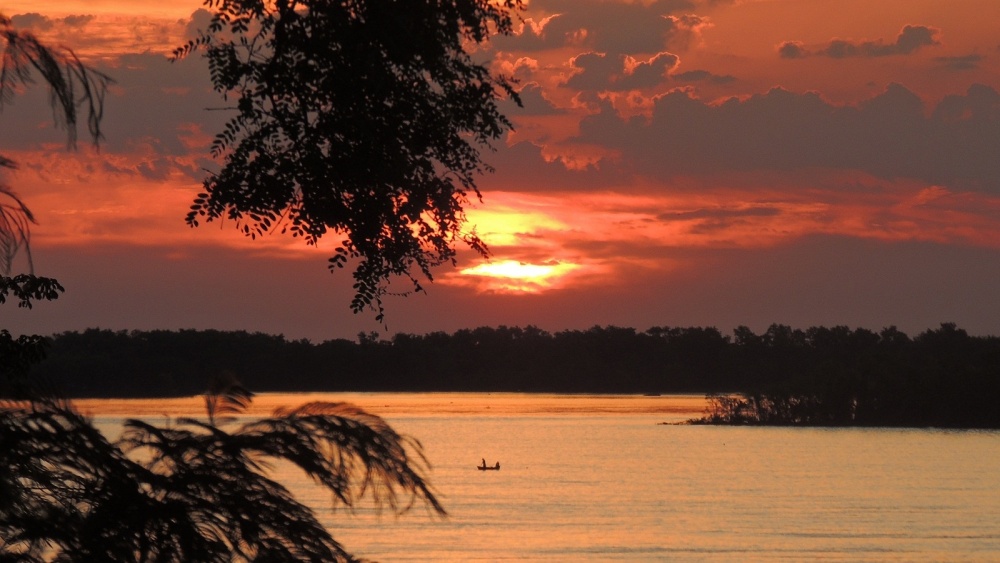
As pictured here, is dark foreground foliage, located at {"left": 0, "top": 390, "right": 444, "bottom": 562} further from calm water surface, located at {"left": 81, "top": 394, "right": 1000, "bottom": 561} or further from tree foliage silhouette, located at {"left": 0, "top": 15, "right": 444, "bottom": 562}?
calm water surface, located at {"left": 81, "top": 394, "right": 1000, "bottom": 561}

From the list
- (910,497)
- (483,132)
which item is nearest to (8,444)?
(483,132)

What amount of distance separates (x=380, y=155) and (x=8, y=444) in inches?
192

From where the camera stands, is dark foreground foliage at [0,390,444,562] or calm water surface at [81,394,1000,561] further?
calm water surface at [81,394,1000,561]

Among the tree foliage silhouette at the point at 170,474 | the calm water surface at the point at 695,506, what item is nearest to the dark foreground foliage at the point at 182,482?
the tree foliage silhouette at the point at 170,474

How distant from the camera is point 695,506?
102188mm

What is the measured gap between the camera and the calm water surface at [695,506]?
251ft

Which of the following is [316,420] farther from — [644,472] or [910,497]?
[644,472]

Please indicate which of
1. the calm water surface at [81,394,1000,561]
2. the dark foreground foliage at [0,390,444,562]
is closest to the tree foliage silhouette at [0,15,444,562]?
the dark foreground foliage at [0,390,444,562]

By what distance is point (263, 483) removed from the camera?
691cm

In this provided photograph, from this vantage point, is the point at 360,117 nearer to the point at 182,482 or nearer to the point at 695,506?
the point at 182,482

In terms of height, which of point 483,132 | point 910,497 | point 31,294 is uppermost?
point 483,132

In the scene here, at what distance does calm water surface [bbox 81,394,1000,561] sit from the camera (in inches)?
3014

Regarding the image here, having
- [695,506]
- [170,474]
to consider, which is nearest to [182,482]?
[170,474]

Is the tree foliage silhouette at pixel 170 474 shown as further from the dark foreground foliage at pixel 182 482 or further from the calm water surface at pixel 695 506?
the calm water surface at pixel 695 506
